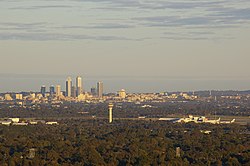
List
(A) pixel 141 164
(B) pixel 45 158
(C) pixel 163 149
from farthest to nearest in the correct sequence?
1. (C) pixel 163 149
2. (B) pixel 45 158
3. (A) pixel 141 164

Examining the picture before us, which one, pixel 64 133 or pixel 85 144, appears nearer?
pixel 85 144

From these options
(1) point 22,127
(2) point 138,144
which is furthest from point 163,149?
(1) point 22,127

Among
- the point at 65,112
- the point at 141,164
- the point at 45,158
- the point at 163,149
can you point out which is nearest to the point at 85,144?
the point at 163,149

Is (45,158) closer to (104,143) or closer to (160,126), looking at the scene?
(104,143)

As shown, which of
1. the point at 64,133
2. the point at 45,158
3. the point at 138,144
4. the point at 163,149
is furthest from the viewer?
the point at 64,133

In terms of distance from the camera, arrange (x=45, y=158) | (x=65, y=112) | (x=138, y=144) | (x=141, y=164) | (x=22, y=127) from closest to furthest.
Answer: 1. (x=141, y=164)
2. (x=45, y=158)
3. (x=138, y=144)
4. (x=22, y=127)
5. (x=65, y=112)

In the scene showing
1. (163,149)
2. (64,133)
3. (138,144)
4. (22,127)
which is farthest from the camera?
(22,127)

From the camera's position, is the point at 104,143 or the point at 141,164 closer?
the point at 141,164

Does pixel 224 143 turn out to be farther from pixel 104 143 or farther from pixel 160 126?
pixel 160 126
